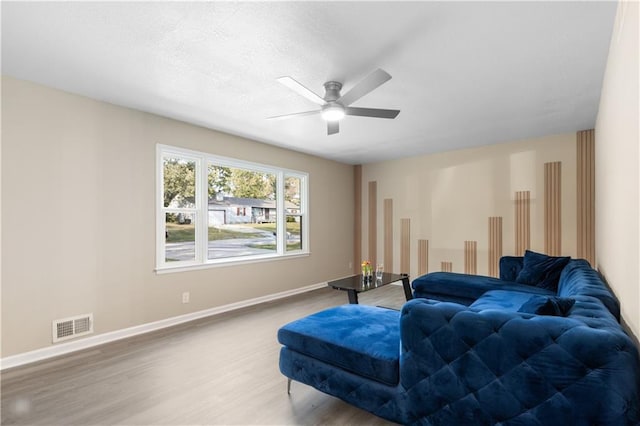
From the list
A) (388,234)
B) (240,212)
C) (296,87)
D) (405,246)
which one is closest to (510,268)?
(405,246)

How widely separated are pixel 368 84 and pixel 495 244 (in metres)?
4.10

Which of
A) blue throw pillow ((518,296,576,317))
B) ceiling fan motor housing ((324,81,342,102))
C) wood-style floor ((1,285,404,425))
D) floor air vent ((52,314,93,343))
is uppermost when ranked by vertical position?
ceiling fan motor housing ((324,81,342,102))

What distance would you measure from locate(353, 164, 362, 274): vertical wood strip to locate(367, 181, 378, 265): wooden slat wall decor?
0.86ft

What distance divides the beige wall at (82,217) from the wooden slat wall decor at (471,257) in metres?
4.01

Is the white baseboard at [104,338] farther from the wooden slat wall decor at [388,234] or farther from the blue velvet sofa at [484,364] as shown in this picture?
the wooden slat wall decor at [388,234]

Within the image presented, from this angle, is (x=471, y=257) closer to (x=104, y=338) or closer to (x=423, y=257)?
(x=423, y=257)

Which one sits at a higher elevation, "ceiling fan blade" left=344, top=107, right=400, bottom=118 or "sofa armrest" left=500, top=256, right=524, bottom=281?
"ceiling fan blade" left=344, top=107, right=400, bottom=118

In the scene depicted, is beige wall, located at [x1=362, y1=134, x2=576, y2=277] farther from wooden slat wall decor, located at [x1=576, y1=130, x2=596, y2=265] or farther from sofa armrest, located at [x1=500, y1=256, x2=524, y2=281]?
sofa armrest, located at [x1=500, y1=256, x2=524, y2=281]

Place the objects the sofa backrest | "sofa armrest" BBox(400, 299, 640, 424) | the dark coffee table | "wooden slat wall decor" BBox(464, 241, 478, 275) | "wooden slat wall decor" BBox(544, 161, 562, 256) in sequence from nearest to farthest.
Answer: "sofa armrest" BBox(400, 299, 640, 424) → the sofa backrest → the dark coffee table → "wooden slat wall decor" BBox(544, 161, 562, 256) → "wooden slat wall decor" BBox(464, 241, 478, 275)

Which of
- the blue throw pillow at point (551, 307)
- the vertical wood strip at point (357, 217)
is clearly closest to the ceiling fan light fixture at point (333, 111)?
the blue throw pillow at point (551, 307)

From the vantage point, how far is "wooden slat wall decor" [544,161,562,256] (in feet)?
15.4

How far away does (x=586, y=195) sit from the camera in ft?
14.6

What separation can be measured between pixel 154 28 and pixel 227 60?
0.55 metres

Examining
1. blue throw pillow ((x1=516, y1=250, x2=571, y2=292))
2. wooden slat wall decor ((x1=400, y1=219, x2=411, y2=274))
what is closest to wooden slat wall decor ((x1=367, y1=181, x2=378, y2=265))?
wooden slat wall decor ((x1=400, y1=219, x2=411, y2=274))
